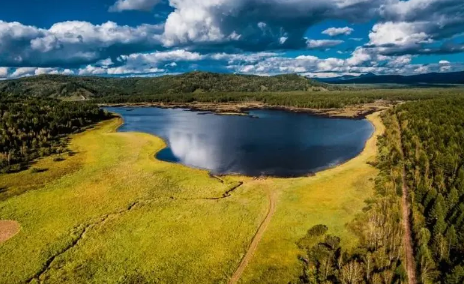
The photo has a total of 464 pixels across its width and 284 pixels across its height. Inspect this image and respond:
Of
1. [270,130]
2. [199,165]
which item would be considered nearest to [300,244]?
[199,165]

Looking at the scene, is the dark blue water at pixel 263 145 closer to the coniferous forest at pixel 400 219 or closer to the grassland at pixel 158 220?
the grassland at pixel 158 220

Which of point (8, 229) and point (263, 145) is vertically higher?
point (263, 145)

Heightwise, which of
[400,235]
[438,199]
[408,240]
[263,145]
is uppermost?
[438,199]

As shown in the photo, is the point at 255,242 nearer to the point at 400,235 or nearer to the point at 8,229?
the point at 400,235

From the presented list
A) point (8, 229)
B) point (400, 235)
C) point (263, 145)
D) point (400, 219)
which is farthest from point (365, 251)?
point (263, 145)

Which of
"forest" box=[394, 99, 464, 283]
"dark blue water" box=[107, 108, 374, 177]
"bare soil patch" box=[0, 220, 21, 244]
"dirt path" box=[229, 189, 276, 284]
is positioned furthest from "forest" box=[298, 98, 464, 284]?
"bare soil patch" box=[0, 220, 21, 244]

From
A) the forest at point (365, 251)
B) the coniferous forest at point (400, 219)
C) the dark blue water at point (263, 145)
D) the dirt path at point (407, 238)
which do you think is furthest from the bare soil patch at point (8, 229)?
the dirt path at point (407, 238)

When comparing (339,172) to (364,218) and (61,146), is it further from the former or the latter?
(61,146)
